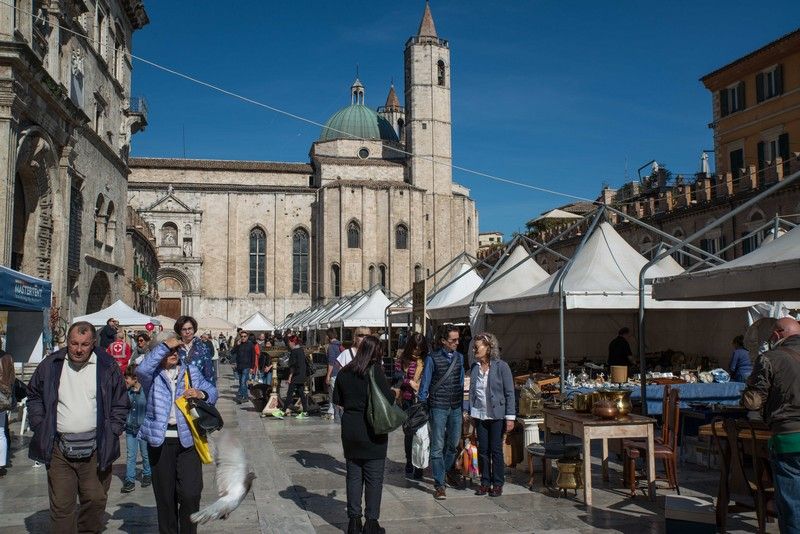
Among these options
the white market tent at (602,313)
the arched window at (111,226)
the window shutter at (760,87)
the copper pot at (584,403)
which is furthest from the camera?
the window shutter at (760,87)

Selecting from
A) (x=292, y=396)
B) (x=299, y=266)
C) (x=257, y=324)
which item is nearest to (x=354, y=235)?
(x=299, y=266)

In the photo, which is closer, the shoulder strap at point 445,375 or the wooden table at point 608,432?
the wooden table at point 608,432

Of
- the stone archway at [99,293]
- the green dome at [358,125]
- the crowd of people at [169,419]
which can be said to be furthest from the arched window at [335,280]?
the crowd of people at [169,419]

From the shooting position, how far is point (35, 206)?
657 inches

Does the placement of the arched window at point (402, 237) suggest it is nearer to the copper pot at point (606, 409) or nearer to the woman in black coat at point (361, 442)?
the copper pot at point (606, 409)

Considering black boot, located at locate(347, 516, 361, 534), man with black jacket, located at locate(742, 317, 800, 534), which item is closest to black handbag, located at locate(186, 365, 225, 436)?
black boot, located at locate(347, 516, 361, 534)

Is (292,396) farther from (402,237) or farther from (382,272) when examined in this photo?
(402,237)

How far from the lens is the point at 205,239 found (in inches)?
2213

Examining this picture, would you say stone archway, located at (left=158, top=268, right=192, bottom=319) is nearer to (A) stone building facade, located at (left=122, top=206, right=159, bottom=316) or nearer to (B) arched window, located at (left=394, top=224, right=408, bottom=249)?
(A) stone building facade, located at (left=122, top=206, right=159, bottom=316)

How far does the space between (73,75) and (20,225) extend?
496cm

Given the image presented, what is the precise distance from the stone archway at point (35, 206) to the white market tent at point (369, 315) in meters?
7.54

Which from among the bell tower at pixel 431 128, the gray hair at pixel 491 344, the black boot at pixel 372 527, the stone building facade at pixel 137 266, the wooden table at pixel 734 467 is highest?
the bell tower at pixel 431 128

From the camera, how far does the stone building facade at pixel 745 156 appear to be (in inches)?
1016

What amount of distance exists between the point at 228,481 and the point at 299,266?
177ft
